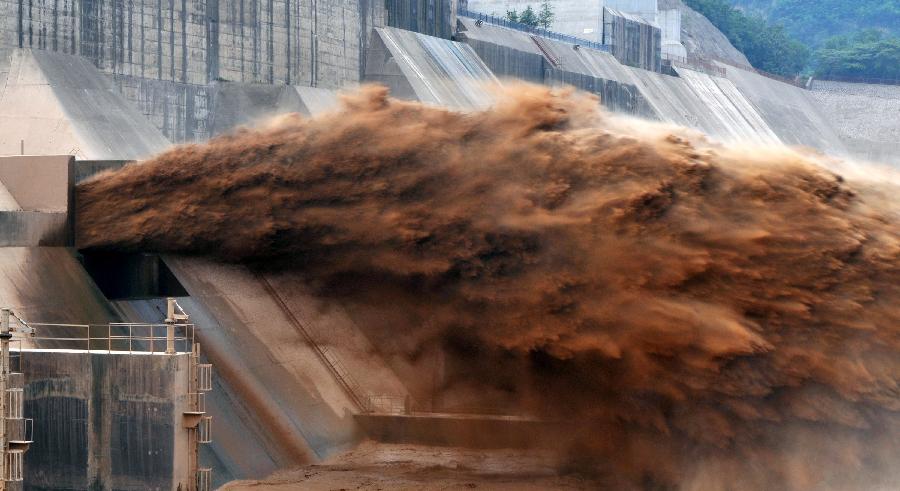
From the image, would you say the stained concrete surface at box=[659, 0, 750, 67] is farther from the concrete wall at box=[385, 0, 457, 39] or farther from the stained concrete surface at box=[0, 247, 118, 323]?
the stained concrete surface at box=[0, 247, 118, 323]

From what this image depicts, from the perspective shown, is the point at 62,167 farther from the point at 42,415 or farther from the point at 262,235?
the point at 42,415

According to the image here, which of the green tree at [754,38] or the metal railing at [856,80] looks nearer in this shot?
the metal railing at [856,80]

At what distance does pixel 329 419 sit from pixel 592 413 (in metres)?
6.19

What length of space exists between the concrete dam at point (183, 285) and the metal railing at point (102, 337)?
0.18ft

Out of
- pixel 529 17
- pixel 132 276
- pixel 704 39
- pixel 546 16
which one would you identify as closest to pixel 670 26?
pixel 704 39

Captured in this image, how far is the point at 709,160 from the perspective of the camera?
997 inches

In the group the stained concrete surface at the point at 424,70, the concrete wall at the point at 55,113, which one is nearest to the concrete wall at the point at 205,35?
the concrete wall at the point at 55,113

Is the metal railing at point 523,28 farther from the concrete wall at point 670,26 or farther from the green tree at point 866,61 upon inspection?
the green tree at point 866,61

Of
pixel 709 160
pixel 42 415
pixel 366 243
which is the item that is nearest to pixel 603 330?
pixel 709 160

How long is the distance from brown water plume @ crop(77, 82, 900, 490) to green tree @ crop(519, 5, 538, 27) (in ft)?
227

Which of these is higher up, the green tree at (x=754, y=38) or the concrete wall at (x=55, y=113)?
the green tree at (x=754, y=38)

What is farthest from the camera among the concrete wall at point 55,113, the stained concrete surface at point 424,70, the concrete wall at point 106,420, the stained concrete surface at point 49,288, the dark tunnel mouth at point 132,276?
the stained concrete surface at point 424,70

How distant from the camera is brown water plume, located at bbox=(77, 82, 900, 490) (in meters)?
25.0

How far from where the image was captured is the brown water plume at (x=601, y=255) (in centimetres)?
2497
